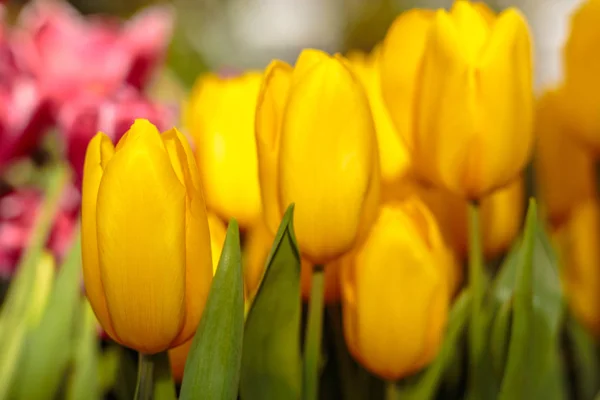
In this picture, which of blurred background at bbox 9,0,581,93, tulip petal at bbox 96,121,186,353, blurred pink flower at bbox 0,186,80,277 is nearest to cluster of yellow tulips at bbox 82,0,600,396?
tulip petal at bbox 96,121,186,353

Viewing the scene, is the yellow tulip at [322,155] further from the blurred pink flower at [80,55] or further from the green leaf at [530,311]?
the blurred pink flower at [80,55]

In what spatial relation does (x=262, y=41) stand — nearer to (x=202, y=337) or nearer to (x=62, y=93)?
(x=62, y=93)

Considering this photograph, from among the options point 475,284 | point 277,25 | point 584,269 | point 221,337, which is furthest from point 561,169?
point 277,25

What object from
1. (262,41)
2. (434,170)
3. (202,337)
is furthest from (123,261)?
(262,41)

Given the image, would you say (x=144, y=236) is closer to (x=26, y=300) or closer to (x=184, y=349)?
(x=184, y=349)

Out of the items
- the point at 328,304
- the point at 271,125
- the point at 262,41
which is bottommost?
the point at 262,41

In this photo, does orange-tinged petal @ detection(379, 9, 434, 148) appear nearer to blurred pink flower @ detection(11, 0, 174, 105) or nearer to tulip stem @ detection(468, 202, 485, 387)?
tulip stem @ detection(468, 202, 485, 387)
